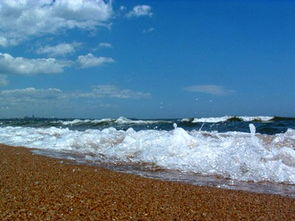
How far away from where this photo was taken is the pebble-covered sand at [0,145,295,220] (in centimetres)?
275

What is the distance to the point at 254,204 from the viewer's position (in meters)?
3.39

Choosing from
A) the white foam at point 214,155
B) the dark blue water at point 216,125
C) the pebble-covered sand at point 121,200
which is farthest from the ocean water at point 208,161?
the dark blue water at point 216,125

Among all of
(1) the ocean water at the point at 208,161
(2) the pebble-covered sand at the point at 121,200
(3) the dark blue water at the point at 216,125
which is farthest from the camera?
(3) the dark blue water at the point at 216,125

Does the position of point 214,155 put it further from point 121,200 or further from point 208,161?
point 121,200

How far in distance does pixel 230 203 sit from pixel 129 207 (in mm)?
1044

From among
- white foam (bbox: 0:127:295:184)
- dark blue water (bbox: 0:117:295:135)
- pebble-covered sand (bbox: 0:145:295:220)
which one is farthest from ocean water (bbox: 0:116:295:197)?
dark blue water (bbox: 0:117:295:135)

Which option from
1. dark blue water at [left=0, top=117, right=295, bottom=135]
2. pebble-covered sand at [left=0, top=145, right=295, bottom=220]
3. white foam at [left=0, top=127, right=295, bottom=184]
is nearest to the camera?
pebble-covered sand at [left=0, top=145, right=295, bottom=220]

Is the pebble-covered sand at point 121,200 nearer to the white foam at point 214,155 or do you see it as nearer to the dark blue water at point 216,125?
the white foam at point 214,155

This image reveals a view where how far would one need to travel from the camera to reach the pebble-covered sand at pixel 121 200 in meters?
2.75

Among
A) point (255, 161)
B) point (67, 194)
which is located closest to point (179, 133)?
point (255, 161)

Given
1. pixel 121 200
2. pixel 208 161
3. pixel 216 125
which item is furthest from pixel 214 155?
pixel 216 125

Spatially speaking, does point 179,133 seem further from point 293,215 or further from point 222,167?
point 293,215

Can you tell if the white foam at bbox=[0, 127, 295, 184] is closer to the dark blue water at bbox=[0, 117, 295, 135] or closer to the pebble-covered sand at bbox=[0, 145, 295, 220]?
the pebble-covered sand at bbox=[0, 145, 295, 220]

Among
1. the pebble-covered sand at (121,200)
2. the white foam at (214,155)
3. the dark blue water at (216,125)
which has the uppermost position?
the dark blue water at (216,125)
